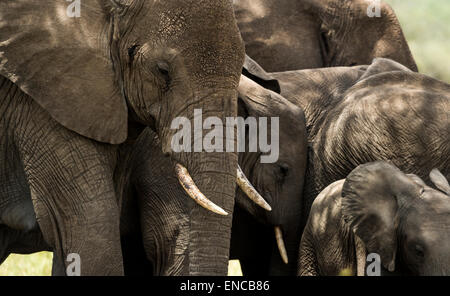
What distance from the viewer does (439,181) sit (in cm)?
575

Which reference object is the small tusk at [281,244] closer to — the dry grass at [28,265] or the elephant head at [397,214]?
the elephant head at [397,214]

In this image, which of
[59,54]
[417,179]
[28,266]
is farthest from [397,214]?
[28,266]

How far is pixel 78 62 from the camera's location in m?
4.95

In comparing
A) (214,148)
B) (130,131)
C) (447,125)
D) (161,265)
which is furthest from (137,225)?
(447,125)

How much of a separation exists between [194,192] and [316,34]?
125 inches

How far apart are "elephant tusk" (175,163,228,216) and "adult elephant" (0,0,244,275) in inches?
1.1

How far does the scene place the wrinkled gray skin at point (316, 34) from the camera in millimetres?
7547

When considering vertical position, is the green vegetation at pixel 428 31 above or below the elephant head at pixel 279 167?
above

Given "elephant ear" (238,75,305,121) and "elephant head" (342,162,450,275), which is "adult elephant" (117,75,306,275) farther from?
"elephant head" (342,162,450,275)

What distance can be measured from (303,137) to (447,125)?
766mm

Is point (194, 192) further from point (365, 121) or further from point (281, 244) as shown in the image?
point (365, 121)

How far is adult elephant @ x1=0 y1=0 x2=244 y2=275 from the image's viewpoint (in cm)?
484

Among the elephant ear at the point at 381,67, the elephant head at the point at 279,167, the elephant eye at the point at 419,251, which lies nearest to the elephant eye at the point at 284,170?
the elephant head at the point at 279,167
